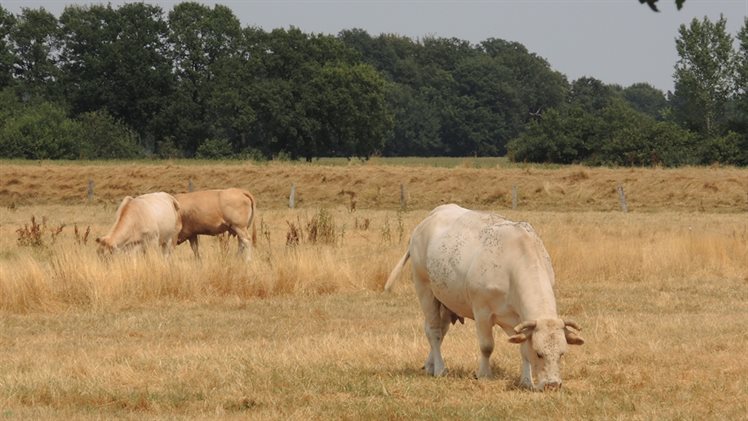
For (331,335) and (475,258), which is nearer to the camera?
(475,258)

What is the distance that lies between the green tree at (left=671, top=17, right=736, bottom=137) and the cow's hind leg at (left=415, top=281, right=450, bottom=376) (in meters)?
74.0

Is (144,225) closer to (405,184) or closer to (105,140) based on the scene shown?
(405,184)

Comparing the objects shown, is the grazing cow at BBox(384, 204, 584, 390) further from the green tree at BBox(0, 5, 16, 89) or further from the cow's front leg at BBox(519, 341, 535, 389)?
the green tree at BBox(0, 5, 16, 89)

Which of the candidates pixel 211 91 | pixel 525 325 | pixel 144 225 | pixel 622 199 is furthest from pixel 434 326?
pixel 211 91

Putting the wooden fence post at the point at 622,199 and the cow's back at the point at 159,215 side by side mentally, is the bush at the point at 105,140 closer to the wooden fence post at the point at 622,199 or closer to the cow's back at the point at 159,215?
the wooden fence post at the point at 622,199

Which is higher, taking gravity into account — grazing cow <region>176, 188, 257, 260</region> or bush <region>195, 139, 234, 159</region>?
grazing cow <region>176, 188, 257, 260</region>

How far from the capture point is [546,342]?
410 inches

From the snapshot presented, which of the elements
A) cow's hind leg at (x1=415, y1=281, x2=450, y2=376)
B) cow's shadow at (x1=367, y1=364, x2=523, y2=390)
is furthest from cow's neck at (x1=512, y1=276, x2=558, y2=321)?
cow's hind leg at (x1=415, y1=281, x2=450, y2=376)

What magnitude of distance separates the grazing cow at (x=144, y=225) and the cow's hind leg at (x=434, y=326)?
1053 centimetres

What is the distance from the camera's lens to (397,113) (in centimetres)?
12462

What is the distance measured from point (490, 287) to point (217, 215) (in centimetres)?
1596

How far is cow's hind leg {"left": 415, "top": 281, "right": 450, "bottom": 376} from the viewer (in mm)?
11711

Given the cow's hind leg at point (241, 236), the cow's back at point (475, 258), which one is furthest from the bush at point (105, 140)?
the cow's back at point (475, 258)

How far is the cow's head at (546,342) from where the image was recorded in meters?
10.4
